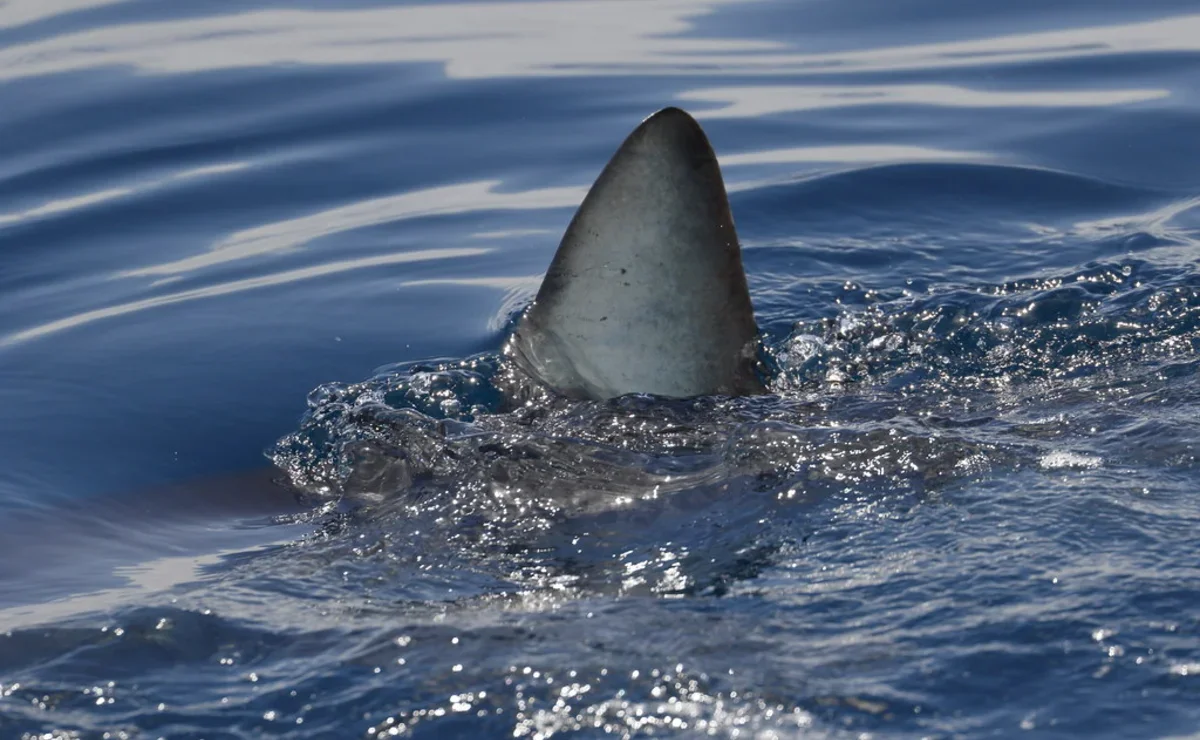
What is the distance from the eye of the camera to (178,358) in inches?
266

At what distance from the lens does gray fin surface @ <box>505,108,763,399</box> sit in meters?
4.87

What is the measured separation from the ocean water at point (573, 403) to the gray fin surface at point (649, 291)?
149 mm

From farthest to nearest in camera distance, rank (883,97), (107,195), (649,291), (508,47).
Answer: (508,47)
(883,97)
(107,195)
(649,291)

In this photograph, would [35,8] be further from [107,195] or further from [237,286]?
[237,286]

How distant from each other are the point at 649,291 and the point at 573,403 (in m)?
0.46

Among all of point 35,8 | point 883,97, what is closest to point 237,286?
point 883,97

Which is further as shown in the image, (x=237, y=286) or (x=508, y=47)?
(x=508, y=47)

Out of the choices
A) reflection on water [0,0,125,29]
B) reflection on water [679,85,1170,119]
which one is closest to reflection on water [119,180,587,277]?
reflection on water [679,85,1170,119]

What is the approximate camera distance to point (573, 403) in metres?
5.04

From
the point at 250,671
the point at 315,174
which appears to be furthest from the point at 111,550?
the point at 315,174

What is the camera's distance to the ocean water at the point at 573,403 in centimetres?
334

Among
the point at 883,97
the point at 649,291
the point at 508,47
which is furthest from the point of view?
the point at 508,47

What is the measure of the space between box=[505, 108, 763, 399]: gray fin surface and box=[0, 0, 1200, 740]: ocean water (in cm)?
15

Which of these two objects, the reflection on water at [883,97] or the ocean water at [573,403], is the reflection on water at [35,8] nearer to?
the ocean water at [573,403]
